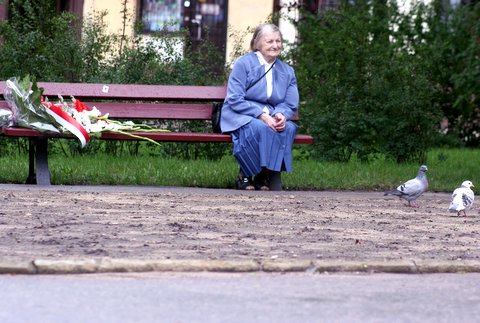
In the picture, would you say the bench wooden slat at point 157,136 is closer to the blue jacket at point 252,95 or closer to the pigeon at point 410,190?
the blue jacket at point 252,95

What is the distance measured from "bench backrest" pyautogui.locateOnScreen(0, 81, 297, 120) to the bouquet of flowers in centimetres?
61

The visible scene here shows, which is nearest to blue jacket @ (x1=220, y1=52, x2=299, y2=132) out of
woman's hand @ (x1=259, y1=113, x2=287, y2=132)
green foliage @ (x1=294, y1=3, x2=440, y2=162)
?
woman's hand @ (x1=259, y1=113, x2=287, y2=132)

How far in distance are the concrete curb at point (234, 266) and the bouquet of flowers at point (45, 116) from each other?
14.3 feet

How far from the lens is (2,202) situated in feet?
31.3

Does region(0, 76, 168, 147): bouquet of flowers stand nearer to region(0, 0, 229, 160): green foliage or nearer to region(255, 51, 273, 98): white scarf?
region(255, 51, 273, 98): white scarf

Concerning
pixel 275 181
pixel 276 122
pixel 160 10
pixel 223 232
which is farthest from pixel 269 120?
pixel 160 10

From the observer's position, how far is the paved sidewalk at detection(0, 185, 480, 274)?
23.1 ft

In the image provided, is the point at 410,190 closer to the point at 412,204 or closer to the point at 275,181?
the point at 412,204

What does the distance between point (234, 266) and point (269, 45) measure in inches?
208

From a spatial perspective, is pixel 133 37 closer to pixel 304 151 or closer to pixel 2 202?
pixel 304 151

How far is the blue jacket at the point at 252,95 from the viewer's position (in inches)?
465

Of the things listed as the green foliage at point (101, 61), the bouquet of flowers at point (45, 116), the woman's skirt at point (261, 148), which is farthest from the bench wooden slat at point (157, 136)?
the green foliage at point (101, 61)

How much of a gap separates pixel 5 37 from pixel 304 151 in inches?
136

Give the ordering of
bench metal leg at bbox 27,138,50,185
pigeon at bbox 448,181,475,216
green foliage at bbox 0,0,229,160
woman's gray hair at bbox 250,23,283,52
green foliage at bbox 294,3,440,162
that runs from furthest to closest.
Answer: green foliage at bbox 294,3,440,162
green foliage at bbox 0,0,229,160
woman's gray hair at bbox 250,23,283,52
bench metal leg at bbox 27,138,50,185
pigeon at bbox 448,181,475,216
